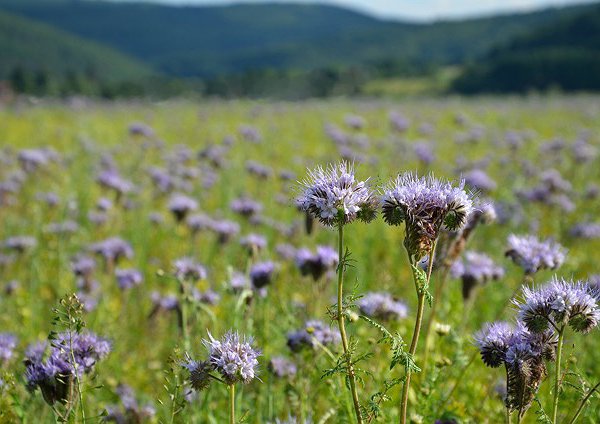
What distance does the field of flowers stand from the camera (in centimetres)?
209

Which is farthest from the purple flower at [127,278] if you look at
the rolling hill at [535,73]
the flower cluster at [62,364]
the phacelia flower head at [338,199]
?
the rolling hill at [535,73]

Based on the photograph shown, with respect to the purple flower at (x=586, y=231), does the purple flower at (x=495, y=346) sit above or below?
above

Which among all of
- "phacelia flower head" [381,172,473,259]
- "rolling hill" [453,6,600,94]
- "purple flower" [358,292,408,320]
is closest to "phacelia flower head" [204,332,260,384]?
"phacelia flower head" [381,172,473,259]

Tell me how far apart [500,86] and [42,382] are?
96.8m

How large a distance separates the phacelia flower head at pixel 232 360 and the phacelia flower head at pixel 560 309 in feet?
3.06

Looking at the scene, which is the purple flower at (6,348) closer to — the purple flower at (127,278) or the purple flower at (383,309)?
the purple flower at (383,309)

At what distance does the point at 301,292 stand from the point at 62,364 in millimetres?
3368

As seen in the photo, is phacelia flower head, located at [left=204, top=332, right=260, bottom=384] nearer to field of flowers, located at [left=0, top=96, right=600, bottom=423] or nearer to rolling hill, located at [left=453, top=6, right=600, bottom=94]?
field of flowers, located at [left=0, top=96, right=600, bottom=423]

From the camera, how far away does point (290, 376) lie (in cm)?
327

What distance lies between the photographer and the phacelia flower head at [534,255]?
3.13 m

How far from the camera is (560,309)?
2010mm

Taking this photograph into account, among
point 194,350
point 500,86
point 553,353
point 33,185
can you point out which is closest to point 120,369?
point 194,350

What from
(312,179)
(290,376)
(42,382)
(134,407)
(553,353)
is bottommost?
(134,407)

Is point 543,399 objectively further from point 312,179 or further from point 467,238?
point 312,179
